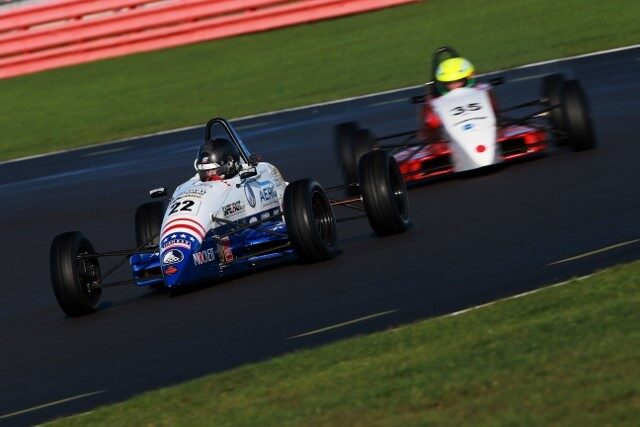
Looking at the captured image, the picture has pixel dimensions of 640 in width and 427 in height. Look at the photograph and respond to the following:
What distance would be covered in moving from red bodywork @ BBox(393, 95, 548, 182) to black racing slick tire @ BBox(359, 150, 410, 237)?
84.1 inches

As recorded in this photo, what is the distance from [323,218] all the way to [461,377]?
4.72 metres

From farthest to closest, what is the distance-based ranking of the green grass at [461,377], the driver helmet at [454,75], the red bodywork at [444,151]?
the driver helmet at [454,75], the red bodywork at [444,151], the green grass at [461,377]

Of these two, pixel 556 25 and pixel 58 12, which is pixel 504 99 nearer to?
pixel 556 25

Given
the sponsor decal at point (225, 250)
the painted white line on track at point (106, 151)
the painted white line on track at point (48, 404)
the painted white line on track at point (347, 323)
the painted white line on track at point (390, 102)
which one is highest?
the painted white line on track at point (106, 151)

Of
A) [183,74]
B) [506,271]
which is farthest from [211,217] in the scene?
[183,74]

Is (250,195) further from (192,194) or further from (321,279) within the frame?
(321,279)

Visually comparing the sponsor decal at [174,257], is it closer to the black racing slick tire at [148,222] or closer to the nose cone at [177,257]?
the nose cone at [177,257]

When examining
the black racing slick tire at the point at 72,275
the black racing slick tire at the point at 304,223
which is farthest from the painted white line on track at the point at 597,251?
the black racing slick tire at the point at 72,275

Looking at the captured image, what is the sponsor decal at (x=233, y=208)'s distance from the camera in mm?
10930

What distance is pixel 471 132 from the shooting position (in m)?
13.2

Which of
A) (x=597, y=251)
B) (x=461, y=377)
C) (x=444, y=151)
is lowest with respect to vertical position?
(x=597, y=251)

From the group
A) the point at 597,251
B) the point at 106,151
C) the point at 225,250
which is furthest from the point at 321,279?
the point at 106,151

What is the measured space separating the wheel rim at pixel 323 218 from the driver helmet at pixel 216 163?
0.83m

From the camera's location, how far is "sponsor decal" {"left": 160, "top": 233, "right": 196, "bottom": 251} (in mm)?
10344
